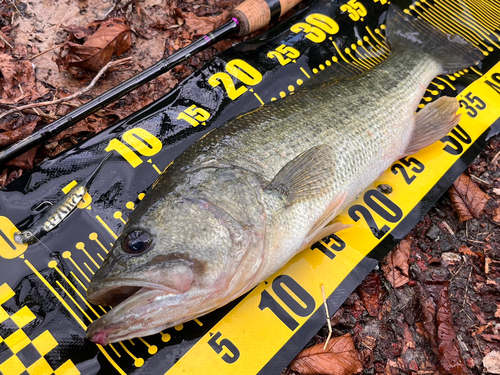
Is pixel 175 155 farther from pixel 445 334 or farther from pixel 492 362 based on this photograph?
pixel 492 362

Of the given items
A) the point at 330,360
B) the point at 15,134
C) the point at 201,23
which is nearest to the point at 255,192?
the point at 330,360

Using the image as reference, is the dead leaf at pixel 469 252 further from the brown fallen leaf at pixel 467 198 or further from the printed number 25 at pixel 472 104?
the printed number 25 at pixel 472 104

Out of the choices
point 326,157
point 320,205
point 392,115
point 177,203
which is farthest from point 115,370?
point 392,115

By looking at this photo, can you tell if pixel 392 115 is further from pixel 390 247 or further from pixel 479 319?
pixel 479 319

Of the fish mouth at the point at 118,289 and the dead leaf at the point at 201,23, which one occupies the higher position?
the dead leaf at the point at 201,23

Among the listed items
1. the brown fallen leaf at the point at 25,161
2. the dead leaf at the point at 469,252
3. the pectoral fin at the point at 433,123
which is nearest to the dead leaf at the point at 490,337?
the dead leaf at the point at 469,252

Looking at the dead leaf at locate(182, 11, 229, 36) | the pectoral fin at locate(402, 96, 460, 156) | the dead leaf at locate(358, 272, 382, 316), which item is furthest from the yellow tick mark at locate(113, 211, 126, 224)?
the pectoral fin at locate(402, 96, 460, 156)
